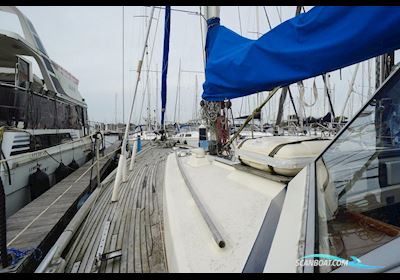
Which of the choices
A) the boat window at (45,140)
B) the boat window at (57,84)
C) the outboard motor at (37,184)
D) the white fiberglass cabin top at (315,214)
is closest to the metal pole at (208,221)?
the white fiberglass cabin top at (315,214)

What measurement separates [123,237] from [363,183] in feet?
4.97

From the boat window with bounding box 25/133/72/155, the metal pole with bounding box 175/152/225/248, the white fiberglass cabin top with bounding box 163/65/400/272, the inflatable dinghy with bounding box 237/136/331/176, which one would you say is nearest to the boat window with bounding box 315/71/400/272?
the white fiberglass cabin top with bounding box 163/65/400/272

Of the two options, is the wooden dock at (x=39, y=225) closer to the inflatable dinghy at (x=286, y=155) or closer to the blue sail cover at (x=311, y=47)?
the inflatable dinghy at (x=286, y=155)

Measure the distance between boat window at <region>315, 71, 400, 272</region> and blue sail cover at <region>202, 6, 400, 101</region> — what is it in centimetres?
26

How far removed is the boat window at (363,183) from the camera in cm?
92

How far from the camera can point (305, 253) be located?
79 cm

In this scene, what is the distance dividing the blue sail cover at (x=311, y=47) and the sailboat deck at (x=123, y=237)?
1318 millimetres

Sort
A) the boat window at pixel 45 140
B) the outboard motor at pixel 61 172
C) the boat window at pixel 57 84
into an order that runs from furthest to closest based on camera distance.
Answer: the boat window at pixel 57 84 < the outboard motor at pixel 61 172 < the boat window at pixel 45 140

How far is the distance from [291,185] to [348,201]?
13.7 inches

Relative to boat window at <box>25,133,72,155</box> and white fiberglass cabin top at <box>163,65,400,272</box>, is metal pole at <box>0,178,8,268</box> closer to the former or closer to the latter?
white fiberglass cabin top at <box>163,65,400,272</box>

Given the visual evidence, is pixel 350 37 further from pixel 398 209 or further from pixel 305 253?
pixel 305 253

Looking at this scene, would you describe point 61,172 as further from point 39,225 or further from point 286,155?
point 286,155

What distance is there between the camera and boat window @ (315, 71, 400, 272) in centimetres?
92
